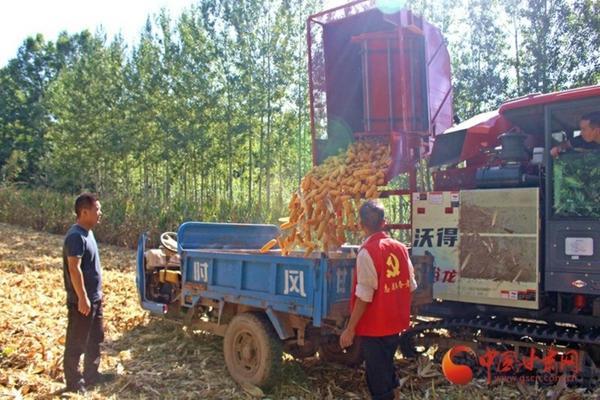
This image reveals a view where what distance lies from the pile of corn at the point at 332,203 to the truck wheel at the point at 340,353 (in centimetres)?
93

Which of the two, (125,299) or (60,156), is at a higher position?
(60,156)

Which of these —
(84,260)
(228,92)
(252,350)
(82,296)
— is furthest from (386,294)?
(228,92)

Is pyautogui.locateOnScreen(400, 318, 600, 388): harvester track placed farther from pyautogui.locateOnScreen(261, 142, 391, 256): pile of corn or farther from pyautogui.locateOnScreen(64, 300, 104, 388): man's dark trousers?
pyautogui.locateOnScreen(64, 300, 104, 388): man's dark trousers

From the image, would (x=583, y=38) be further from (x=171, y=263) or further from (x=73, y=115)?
(x=73, y=115)

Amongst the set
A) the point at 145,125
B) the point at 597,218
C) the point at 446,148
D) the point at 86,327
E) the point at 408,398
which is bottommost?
the point at 408,398

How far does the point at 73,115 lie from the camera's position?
20219 mm

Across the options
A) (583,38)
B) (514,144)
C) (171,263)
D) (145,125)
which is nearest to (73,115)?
(145,125)

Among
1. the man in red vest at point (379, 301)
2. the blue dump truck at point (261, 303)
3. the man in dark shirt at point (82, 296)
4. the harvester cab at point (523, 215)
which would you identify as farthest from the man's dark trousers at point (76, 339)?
the harvester cab at point (523, 215)

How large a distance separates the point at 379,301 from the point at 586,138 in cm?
245

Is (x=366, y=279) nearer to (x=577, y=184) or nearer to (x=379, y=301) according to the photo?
(x=379, y=301)

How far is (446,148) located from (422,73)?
89 cm

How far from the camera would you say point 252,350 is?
4875mm

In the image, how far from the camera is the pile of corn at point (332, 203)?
5547 millimetres

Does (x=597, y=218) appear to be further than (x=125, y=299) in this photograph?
No
